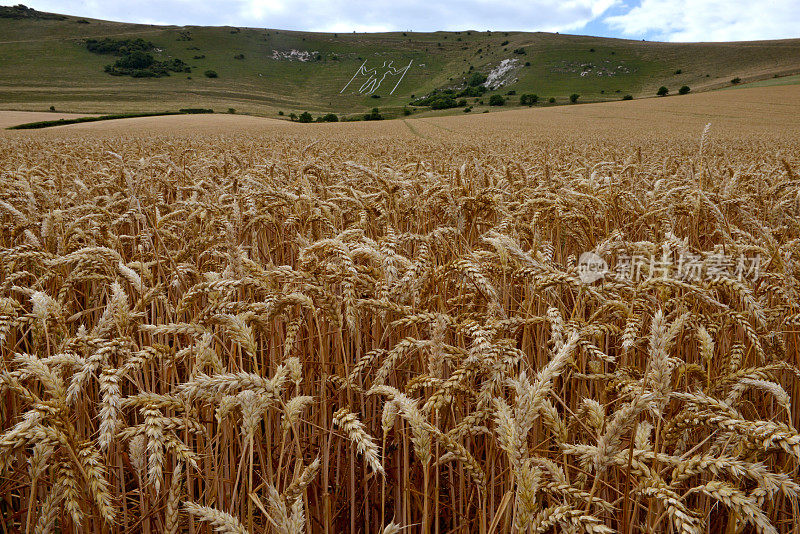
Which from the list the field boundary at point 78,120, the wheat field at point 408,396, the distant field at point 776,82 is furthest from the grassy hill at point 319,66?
the wheat field at point 408,396

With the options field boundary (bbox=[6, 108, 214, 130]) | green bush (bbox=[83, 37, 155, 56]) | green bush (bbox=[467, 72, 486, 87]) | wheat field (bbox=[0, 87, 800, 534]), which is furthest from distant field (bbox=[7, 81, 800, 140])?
green bush (bbox=[83, 37, 155, 56])

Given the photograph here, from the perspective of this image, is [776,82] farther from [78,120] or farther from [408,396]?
[78,120]

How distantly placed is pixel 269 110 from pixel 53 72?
138ft

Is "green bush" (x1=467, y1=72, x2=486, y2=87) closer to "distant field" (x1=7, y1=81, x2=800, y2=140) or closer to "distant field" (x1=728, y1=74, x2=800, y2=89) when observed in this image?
"distant field" (x1=728, y1=74, x2=800, y2=89)

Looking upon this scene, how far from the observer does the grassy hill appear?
235ft

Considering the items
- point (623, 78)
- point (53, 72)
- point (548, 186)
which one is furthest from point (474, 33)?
point (548, 186)

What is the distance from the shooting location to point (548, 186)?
13.0 ft

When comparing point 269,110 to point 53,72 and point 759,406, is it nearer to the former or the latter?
point 53,72

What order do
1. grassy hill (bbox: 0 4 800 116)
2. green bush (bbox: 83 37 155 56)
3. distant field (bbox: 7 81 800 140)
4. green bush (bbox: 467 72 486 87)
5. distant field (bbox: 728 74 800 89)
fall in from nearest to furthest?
distant field (bbox: 7 81 800 140) < distant field (bbox: 728 74 800 89) < grassy hill (bbox: 0 4 800 116) < green bush (bbox: 83 37 155 56) < green bush (bbox: 467 72 486 87)

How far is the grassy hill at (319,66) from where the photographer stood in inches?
2825

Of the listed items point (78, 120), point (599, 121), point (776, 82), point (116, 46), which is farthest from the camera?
point (116, 46)

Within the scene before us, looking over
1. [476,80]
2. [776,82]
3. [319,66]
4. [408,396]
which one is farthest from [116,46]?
[408,396]

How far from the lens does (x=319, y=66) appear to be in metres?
118

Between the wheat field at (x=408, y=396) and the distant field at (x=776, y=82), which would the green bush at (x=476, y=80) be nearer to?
the distant field at (x=776, y=82)
